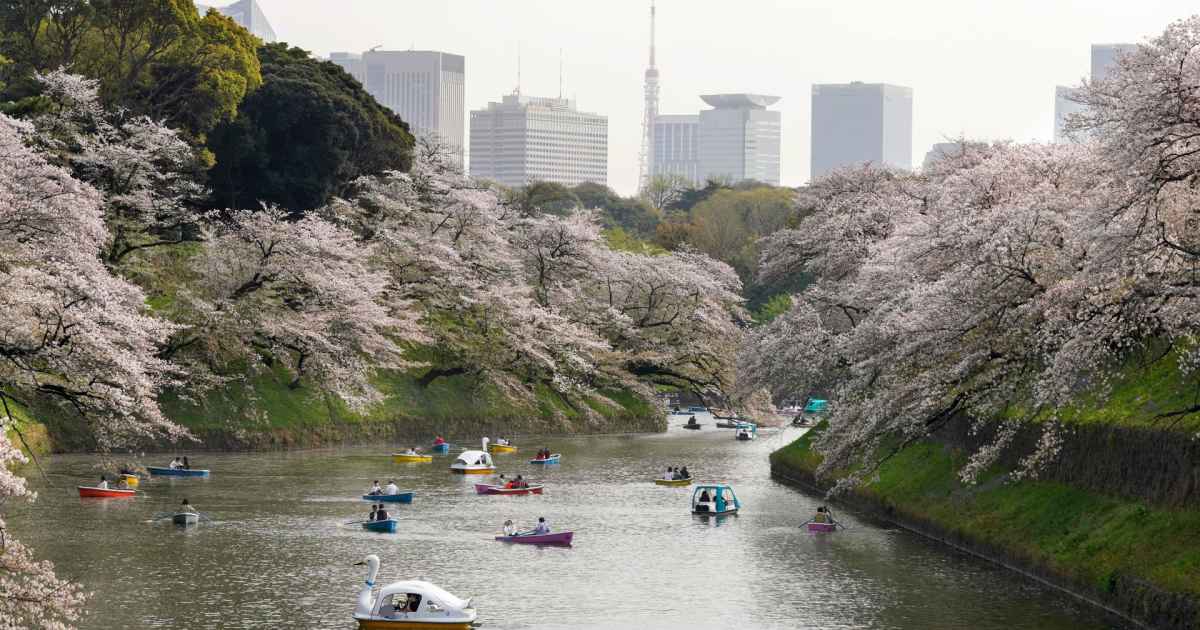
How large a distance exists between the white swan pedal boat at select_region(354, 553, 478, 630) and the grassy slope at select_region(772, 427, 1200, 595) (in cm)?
1475

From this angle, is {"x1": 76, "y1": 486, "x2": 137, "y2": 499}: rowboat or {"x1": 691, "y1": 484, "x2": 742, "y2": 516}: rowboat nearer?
{"x1": 76, "y1": 486, "x2": 137, "y2": 499}: rowboat

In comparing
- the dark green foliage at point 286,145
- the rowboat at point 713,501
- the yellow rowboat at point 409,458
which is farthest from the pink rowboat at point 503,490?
the dark green foliage at point 286,145

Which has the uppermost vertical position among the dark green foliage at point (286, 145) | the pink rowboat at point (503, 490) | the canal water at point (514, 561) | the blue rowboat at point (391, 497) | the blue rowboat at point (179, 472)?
the dark green foliage at point (286, 145)


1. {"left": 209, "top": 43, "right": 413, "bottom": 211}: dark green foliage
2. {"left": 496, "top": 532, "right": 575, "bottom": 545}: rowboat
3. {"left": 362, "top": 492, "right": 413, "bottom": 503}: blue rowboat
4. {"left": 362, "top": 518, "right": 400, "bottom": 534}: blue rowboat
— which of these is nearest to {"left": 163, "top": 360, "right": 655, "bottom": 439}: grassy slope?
{"left": 209, "top": 43, "right": 413, "bottom": 211}: dark green foliage

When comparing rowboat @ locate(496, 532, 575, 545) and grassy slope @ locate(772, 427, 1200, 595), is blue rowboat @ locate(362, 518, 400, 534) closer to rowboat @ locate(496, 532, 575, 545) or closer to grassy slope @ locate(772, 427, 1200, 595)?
rowboat @ locate(496, 532, 575, 545)

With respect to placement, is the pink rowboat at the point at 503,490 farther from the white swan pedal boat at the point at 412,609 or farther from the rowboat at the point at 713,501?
the white swan pedal boat at the point at 412,609

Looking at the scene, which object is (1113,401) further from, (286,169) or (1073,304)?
(286,169)

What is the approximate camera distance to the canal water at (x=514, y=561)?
35500 mm

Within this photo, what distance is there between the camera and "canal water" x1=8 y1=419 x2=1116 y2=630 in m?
35.5

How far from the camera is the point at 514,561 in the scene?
1718 inches

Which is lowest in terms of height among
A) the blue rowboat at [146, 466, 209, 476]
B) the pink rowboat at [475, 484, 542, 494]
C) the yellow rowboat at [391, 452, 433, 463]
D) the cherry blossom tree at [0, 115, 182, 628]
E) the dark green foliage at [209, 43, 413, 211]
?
the pink rowboat at [475, 484, 542, 494]

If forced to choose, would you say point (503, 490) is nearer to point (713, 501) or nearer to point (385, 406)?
point (713, 501)

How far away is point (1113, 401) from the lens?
40.5 metres

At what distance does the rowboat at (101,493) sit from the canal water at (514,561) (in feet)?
1.58
